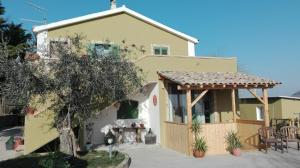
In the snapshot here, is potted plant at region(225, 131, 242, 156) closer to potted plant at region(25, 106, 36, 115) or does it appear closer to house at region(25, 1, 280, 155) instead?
house at region(25, 1, 280, 155)

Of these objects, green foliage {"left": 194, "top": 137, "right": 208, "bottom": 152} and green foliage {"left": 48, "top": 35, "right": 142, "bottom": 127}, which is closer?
green foliage {"left": 48, "top": 35, "right": 142, "bottom": 127}

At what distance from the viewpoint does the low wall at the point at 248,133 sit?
1445cm

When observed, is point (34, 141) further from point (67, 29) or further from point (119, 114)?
point (67, 29)

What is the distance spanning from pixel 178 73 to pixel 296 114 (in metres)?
9.64

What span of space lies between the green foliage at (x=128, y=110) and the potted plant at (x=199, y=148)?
17.9 ft

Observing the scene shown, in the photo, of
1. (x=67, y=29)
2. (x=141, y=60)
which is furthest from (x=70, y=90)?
(x=67, y=29)

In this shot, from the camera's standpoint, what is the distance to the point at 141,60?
15.5 meters

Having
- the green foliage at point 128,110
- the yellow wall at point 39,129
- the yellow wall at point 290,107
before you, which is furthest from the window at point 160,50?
the yellow wall at point 39,129

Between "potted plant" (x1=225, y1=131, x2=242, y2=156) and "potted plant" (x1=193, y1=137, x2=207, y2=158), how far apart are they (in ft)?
4.20

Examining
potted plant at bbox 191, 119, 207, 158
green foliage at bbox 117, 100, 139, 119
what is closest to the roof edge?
green foliage at bbox 117, 100, 139, 119

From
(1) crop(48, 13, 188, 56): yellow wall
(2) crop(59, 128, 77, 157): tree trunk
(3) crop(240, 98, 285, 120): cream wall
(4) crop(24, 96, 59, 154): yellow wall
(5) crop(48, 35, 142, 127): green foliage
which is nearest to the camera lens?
(5) crop(48, 35, 142, 127): green foliage

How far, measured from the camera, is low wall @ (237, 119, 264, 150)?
569 inches

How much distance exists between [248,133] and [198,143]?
3.14 meters

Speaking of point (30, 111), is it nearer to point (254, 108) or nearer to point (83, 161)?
point (83, 161)
